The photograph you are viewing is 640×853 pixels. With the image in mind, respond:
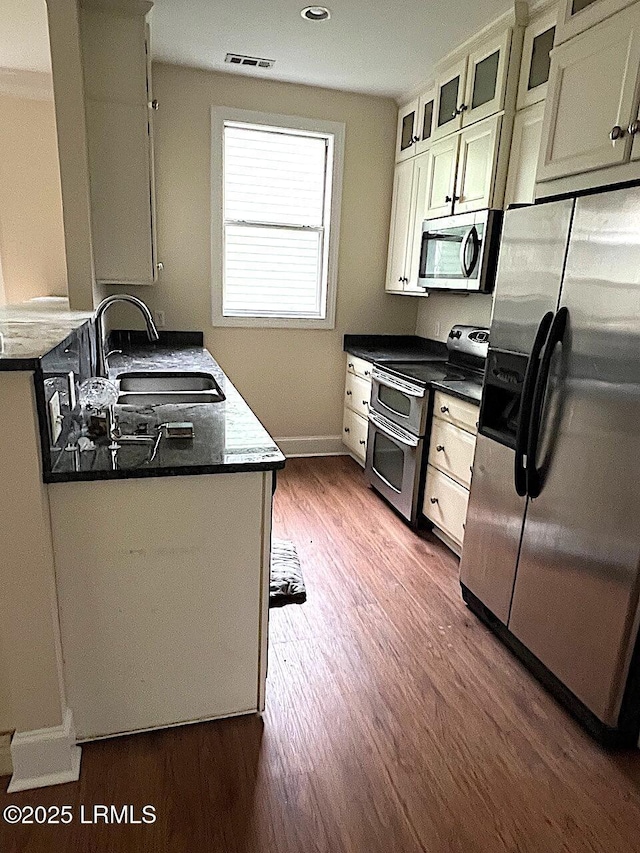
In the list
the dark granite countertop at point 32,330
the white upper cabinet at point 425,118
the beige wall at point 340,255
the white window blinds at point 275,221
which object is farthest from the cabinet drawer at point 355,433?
the dark granite countertop at point 32,330

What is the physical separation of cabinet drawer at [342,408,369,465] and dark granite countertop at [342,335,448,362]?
1.59 ft

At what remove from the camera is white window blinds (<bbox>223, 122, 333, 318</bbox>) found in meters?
3.83

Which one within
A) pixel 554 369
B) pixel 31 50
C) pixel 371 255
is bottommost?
pixel 554 369

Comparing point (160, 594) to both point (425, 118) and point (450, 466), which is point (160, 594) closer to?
point (450, 466)

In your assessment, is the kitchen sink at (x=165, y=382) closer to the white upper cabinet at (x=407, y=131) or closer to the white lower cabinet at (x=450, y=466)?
the white lower cabinet at (x=450, y=466)

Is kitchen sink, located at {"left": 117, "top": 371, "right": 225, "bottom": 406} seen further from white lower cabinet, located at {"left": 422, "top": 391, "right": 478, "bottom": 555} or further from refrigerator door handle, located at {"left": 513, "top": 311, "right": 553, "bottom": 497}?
refrigerator door handle, located at {"left": 513, "top": 311, "right": 553, "bottom": 497}

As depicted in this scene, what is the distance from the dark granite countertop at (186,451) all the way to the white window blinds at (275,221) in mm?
2070

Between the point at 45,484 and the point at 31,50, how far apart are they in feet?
9.95

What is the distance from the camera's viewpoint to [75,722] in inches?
62.9

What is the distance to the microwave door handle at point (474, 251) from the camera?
9.43 ft

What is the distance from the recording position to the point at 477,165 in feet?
9.43

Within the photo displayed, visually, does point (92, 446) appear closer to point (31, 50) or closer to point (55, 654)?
point (55, 654)

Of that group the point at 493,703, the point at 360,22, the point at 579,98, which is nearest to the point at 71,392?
the point at 493,703

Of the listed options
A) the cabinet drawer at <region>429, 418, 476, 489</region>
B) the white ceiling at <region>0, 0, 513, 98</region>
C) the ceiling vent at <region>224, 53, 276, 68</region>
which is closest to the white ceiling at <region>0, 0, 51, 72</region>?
the white ceiling at <region>0, 0, 513, 98</region>
